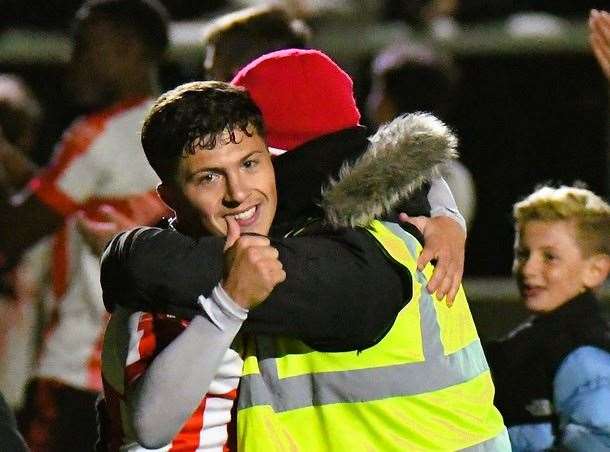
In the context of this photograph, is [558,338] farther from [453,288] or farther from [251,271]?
[251,271]

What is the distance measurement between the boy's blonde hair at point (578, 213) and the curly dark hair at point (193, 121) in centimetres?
133

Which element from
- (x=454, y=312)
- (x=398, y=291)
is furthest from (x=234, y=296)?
(x=454, y=312)

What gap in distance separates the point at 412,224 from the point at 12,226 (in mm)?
2095

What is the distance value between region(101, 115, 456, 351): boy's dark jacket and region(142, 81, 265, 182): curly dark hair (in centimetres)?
13

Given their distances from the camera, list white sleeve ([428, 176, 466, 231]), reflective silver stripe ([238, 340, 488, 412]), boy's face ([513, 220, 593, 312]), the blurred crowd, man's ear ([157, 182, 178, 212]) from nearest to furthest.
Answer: reflective silver stripe ([238, 340, 488, 412]), man's ear ([157, 182, 178, 212]), white sleeve ([428, 176, 466, 231]), the blurred crowd, boy's face ([513, 220, 593, 312])

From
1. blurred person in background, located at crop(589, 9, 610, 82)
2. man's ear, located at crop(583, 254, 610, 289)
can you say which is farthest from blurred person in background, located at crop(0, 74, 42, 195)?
blurred person in background, located at crop(589, 9, 610, 82)

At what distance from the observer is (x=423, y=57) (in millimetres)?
5707

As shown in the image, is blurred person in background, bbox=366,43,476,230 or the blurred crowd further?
blurred person in background, bbox=366,43,476,230

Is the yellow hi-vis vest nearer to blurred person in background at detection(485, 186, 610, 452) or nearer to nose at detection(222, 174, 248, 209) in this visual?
nose at detection(222, 174, 248, 209)

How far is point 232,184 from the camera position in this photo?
2906 millimetres

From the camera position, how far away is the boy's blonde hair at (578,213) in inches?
162

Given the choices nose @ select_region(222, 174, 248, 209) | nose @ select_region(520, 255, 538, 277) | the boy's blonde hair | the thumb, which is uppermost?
nose @ select_region(222, 174, 248, 209)

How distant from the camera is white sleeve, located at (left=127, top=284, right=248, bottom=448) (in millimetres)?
2697

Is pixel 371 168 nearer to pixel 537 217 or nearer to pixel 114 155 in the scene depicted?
pixel 537 217
